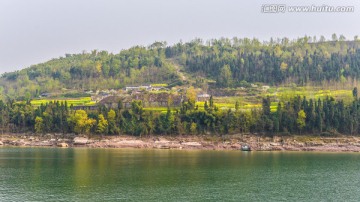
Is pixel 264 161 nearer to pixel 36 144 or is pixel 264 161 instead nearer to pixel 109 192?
pixel 109 192

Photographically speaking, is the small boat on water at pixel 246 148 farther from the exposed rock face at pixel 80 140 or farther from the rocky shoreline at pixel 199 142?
the exposed rock face at pixel 80 140

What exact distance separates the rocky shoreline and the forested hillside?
4898 cm

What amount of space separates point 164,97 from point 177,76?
41.2 m

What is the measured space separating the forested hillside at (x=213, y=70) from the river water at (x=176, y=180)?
8396cm

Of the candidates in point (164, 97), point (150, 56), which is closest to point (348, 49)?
point (150, 56)

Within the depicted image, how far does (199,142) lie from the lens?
302 ft

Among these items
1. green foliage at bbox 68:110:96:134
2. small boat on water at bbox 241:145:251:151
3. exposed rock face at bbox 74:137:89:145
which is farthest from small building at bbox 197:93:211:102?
exposed rock face at bbox 74:137:89:145

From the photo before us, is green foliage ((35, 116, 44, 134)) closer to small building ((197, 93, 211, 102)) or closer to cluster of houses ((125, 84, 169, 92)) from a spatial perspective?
cluster of houses ((125, 84, 169, 92))

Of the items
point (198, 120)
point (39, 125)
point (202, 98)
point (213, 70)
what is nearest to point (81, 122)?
point (39, 125)

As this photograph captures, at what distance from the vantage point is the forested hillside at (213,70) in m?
144

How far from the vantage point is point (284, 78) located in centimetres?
14400

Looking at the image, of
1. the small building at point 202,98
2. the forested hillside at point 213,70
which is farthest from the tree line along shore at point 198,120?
the forested hillside at point 213,70

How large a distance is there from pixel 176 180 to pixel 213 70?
119 meters

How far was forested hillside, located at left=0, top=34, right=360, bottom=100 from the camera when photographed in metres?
144
